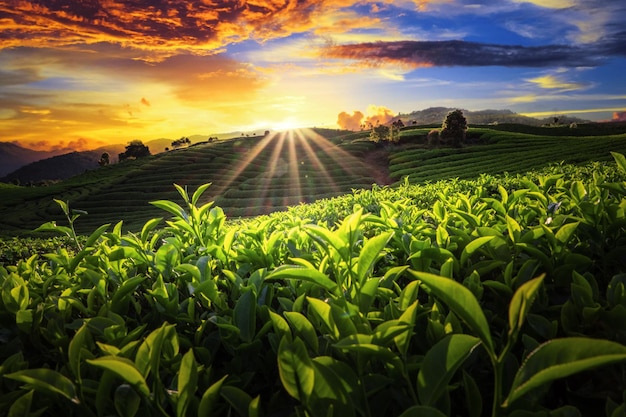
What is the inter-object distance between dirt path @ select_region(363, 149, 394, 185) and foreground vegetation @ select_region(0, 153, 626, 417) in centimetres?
4135

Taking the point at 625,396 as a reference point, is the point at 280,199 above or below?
below

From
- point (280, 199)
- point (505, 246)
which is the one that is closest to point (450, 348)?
point (505, 246)

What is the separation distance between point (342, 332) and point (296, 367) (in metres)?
0.19

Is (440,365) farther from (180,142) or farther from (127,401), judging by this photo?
(180,142)

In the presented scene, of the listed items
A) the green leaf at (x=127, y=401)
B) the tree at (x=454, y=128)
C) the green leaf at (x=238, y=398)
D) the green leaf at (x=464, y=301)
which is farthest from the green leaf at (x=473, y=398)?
the tree at (x=454, y=128)

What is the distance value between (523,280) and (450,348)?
732 mm

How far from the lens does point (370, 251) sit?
103 centimetres

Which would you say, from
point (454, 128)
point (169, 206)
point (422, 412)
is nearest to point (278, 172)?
point (454, 128)

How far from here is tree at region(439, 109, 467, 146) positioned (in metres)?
49.5

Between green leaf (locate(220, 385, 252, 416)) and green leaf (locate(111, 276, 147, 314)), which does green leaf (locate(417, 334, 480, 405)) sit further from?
green leaf (locate(111, 276, 147, 314))

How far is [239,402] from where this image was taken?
899 mm

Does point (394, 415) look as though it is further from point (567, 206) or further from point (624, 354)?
point (567, 206)

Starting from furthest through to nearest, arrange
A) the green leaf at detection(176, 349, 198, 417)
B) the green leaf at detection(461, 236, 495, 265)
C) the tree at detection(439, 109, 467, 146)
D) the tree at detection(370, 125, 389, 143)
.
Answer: the tree at detection(370, 125, 389, 143) < the tree at detection(439, 109, 467, 146) < the green leaf at detection(461, 236, 495, 265) < the green leaf at detection(176, 349, 198, 417)

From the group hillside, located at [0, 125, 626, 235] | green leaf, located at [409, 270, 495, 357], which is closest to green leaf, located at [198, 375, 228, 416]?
green leaf, located at [409, 270, 495, 357]
